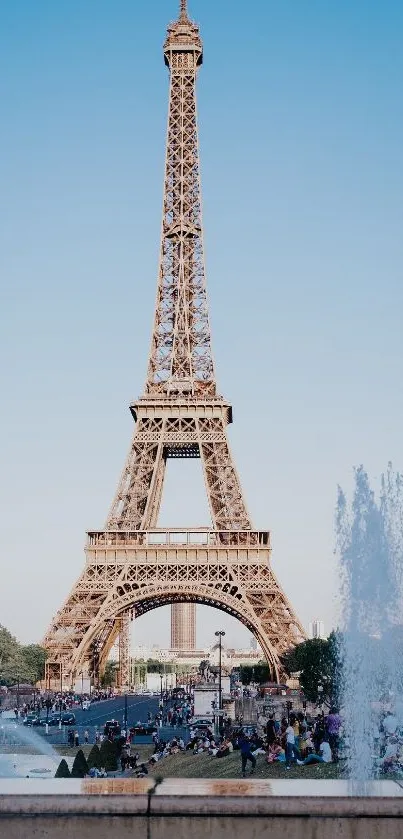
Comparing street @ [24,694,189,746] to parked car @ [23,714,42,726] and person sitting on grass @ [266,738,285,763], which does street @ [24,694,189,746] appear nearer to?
parked car @ [23,714,42,726]

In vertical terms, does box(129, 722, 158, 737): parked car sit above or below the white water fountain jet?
above

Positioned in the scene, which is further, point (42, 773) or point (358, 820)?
point (42, 773)

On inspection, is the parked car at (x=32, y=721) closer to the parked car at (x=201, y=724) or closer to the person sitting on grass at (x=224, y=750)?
the parked car at (x=201, y=724)

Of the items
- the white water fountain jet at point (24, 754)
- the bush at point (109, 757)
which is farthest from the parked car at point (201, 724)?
the bush at point (109, 757)

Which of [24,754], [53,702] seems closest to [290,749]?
[24,754]

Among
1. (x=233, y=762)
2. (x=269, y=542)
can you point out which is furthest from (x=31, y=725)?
(x=233, y=762)

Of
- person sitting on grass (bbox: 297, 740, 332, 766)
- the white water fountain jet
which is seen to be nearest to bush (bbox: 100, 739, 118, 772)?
the white water fountain jet

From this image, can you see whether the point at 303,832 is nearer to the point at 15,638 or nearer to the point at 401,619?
the point at 401,619
